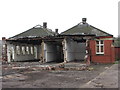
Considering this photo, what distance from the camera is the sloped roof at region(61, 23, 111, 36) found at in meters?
29.9

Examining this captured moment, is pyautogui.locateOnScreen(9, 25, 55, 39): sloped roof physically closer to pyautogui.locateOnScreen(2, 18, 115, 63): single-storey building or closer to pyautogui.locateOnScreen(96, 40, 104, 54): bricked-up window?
pyautogui.locateOnScreen(2, 18, 115, 63): single-storey building

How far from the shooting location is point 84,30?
30891 millimetres

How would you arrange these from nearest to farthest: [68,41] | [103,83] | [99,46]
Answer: [103,83], [99,46], [68,41]

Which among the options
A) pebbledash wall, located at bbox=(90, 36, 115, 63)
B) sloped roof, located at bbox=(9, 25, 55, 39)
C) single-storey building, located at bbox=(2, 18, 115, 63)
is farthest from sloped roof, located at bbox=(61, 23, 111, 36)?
sloped roof, located at bbox=(9, 25, 55, 39)

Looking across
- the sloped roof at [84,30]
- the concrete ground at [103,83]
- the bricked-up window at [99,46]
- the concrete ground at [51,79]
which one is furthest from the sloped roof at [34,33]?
the concrete ground at [103,83]

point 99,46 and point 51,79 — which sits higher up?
point 99,46

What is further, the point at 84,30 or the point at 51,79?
the point at 84,30

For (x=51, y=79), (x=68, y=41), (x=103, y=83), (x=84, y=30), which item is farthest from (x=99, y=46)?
(x=103, y=83)

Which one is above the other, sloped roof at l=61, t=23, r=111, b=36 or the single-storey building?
sloped roof at l=61, t=23, r=111, b=36

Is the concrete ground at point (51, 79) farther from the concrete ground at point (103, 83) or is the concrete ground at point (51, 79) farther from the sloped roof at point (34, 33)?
the sloped roof at point (34, 33)

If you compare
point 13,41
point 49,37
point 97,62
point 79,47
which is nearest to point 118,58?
point 79,47

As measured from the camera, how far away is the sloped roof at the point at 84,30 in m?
29.9

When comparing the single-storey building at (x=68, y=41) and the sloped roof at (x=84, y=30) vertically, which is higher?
the sloped roof at (x=84, y=30)

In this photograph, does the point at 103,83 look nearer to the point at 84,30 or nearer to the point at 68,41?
the point at 84,30
